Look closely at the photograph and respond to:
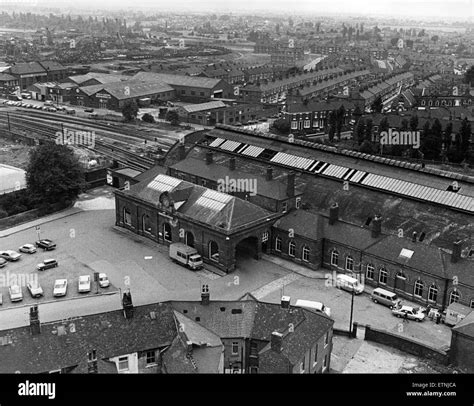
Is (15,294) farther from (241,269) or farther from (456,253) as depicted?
(456,253)

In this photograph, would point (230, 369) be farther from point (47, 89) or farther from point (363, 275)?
point (47, 89)

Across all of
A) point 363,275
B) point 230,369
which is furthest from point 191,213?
point 230,369

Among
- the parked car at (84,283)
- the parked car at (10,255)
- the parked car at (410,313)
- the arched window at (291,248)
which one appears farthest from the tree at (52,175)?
the parked car at (410,313)

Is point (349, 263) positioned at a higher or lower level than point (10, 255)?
higher

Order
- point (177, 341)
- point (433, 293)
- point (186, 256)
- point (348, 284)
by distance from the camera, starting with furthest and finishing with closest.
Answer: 1. point (186, 256)
2. point (348, 284)
3. point (433, 293)
4. point (177, 341)

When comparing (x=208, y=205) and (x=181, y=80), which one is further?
(x=181, y=80)

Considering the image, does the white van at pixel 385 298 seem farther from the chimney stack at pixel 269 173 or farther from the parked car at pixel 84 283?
the parked car at pixel 84 283

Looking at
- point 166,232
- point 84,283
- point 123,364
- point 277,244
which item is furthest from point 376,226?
point 123,364
